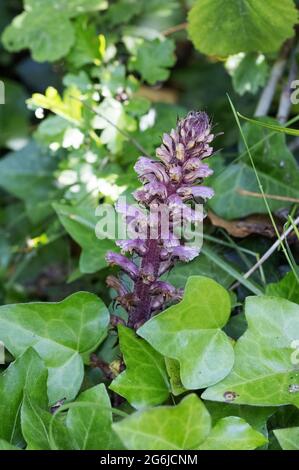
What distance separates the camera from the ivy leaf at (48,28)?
159 cm

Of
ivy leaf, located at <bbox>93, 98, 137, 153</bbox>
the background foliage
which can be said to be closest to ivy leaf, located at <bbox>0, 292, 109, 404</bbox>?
the background foliage

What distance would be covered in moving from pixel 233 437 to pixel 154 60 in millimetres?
969

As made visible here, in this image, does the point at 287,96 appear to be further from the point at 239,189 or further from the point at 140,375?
the point at 140,375

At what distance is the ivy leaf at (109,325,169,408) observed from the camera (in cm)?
97

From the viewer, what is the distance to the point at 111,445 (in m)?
0.90

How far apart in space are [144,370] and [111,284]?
14cm

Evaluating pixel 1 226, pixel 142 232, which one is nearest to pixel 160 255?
pixel 142 232

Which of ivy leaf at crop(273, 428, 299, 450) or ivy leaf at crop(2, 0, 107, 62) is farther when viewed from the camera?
ivy leaf at crop(2, 0, 107, 62)

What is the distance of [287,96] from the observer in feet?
5.10

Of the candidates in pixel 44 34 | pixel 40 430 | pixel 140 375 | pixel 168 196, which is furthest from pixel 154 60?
pixel 40 430

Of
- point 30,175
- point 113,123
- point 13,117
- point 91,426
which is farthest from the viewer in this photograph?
point 13,117

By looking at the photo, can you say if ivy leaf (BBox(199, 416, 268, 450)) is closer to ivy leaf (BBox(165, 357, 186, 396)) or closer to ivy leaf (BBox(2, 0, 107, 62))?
ivy leaf (BBox(165, 357, 186, 396))

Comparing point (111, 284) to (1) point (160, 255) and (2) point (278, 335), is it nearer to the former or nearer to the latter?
(1) point (160, 255)

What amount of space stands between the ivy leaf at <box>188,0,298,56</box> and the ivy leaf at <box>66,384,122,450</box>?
30.6 inches
